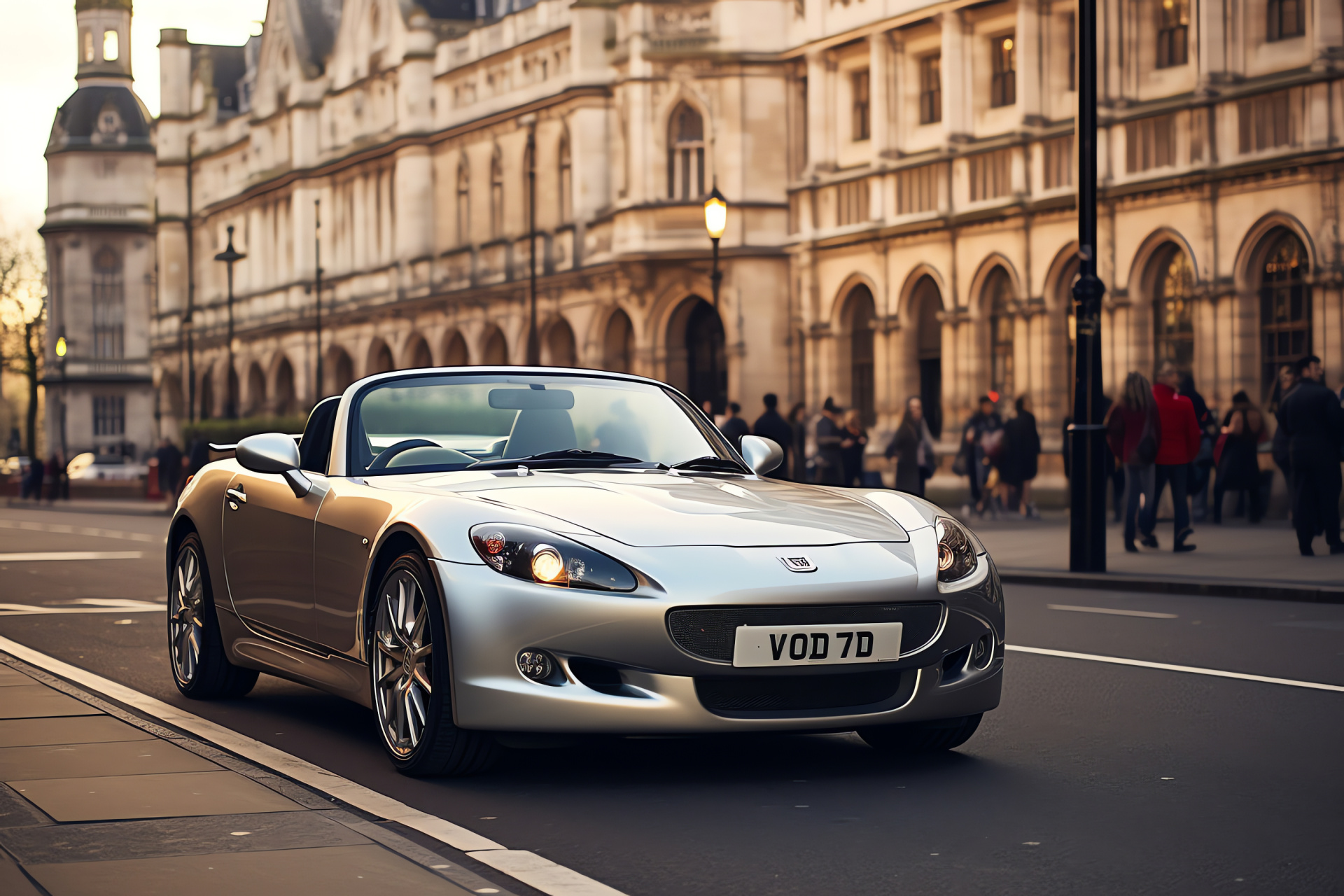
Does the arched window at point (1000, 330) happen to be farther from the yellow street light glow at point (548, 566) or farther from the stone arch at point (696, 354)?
the yellow street light glow at point (548, 566)

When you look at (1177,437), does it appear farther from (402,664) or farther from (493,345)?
(493,345)

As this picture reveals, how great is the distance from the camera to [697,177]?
4175 centimetres

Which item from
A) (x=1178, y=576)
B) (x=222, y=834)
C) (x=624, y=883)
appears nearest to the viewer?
(x=624, y=883)

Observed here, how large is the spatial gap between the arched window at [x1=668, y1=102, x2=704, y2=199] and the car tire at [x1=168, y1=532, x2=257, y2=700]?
32.8 m

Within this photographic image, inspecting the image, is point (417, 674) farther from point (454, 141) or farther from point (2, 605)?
point (454, 141)

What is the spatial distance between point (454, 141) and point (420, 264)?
11.6 feet

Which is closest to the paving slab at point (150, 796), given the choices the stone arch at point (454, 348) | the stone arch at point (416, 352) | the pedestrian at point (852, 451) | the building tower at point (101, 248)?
the pedestrian at point (852, 451)

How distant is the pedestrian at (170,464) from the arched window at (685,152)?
43.8 feet

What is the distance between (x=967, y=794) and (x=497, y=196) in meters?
46.2

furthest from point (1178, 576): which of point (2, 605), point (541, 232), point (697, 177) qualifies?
point (541, 232)

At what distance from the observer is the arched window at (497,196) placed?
51.6m

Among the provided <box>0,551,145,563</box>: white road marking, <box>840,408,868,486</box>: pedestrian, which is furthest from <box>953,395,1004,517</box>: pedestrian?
<box>0,551,145,563</box>: white road marking

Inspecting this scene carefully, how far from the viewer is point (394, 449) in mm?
8023

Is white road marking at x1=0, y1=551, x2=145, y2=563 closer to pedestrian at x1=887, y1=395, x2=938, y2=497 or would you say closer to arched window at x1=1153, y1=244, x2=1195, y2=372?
pedestrian at x1=887, y1=395, x2=938, y2=497
